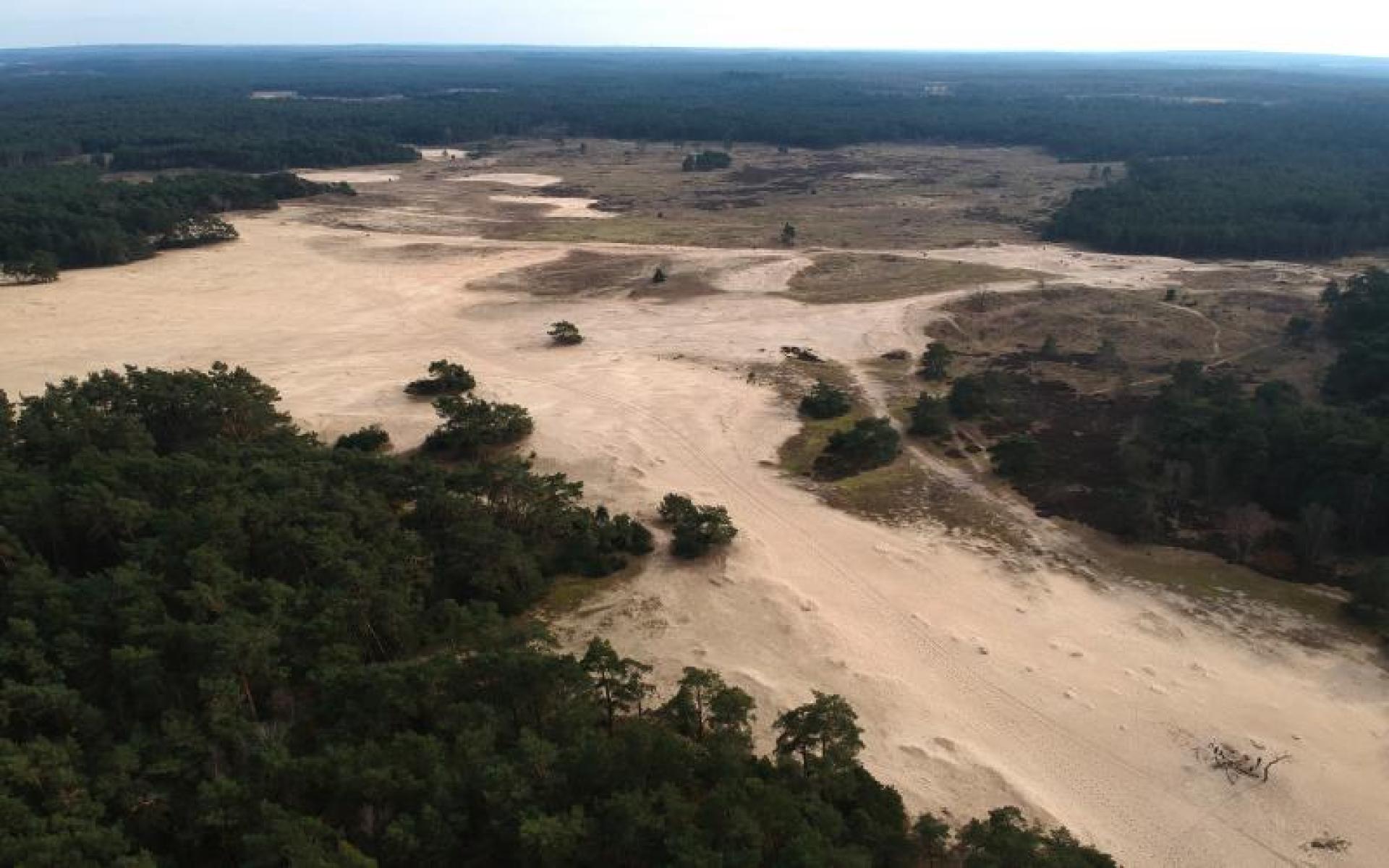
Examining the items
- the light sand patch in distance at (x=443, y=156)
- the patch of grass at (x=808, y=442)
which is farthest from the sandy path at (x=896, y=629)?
the light sand patch in distance at (x=443, y=156)

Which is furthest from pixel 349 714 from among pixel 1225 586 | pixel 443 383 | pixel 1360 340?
pixel 1360 340

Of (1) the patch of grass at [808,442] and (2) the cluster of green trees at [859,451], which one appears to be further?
(1) the patch of grass at [808,442]

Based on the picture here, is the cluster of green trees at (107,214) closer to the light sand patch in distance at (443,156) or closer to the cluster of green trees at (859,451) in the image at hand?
the light sand patch in distance at (443,156)

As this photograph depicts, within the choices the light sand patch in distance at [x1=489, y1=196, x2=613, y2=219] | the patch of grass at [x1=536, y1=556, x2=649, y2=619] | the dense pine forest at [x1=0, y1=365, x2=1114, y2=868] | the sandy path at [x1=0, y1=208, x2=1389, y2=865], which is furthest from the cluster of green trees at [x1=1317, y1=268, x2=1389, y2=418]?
the light sand patch in distance at [x1=489, y1=196, x2=613, y2=219]

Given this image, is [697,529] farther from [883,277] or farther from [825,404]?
[883,277]

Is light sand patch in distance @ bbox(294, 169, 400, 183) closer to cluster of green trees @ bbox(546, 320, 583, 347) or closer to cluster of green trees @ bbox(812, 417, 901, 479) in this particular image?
cluster of green trees @ bbox(546, 320, 583, 347)

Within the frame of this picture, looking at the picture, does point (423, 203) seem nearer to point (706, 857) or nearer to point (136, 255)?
point (136, 255)
